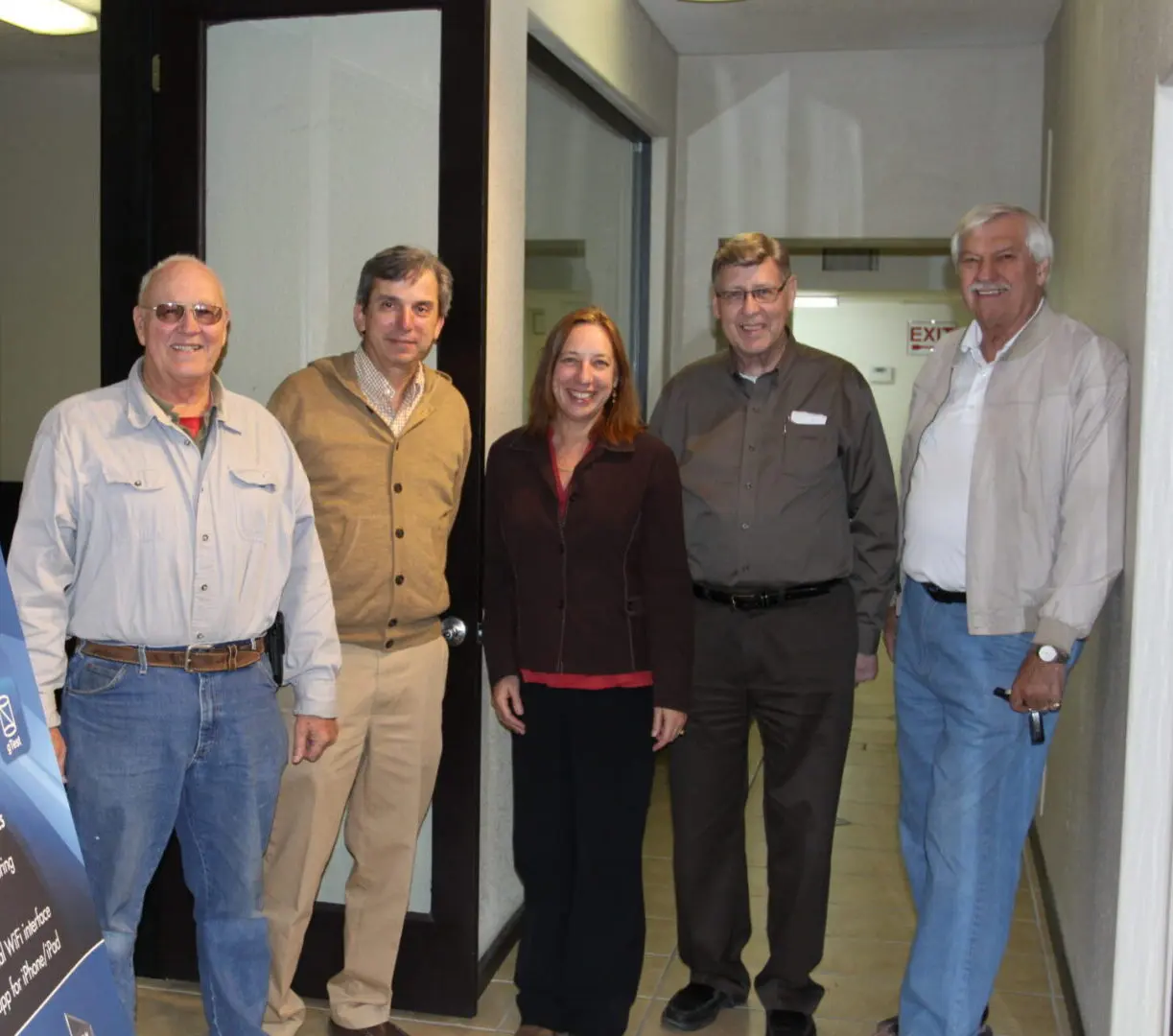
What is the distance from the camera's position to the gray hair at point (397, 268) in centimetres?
288

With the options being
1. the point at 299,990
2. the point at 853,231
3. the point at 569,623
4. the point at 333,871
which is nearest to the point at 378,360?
the point at 569,623

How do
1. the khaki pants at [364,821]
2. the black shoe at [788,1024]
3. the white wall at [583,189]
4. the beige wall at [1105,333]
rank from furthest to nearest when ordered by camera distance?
1. the white wall at [583,189]
2. the black shoe at [788,1024]
3. the khaki pants at [364,821]
4. the beige wall at [1105,333]

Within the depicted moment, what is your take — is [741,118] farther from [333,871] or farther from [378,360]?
[333,871]

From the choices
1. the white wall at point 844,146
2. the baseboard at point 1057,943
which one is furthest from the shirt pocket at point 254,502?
the white wall at point 844,146

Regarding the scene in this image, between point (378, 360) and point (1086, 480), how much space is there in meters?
1.45

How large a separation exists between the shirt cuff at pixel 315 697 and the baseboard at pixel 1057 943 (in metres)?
1.81

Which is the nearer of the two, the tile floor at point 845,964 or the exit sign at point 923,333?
the tile floor at point 845,964

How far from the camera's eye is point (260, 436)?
2.63 meters

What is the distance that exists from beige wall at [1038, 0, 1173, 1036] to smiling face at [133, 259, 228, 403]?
170 centimetres

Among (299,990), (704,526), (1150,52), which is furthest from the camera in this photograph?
(299,990)

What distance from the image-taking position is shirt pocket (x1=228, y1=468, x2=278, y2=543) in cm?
254

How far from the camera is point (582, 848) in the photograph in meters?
2.89

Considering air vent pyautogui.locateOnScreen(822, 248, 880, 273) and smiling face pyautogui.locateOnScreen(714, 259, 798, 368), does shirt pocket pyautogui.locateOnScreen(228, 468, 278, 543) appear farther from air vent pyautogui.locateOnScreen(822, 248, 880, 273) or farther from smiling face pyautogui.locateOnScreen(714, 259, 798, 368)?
air vent pyautogui.locateOnScreen(822, 248, 880, 273)

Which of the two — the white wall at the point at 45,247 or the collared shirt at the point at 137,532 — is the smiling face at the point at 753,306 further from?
the white wall at the point at 45,247
